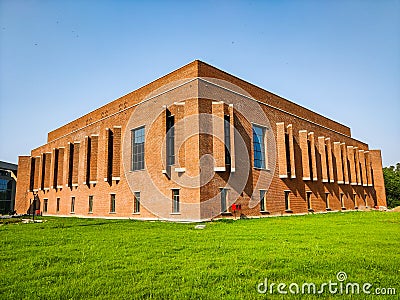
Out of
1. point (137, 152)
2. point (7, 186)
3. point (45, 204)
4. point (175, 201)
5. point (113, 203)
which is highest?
point (137, 152)

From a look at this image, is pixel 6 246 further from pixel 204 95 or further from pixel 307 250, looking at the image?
pixel 204 95

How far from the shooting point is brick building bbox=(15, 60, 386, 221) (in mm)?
20438

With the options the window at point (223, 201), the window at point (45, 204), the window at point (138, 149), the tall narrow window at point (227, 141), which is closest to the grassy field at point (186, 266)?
the window at point (223, 201)

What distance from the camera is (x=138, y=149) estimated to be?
24.8 meters

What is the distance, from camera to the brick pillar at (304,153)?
28.1 metres

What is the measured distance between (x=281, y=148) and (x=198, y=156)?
923 cm

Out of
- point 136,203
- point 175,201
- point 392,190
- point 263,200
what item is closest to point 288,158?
point 263,200

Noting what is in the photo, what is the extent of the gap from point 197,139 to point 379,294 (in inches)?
614

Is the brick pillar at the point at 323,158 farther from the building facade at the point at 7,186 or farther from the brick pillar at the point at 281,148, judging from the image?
the building facade at the point at 7,186

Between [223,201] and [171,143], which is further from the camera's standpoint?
[171,143]

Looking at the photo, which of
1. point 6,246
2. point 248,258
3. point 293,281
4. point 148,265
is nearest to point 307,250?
point 248,258

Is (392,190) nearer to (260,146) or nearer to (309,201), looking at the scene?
(309,201)

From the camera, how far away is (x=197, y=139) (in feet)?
65.6

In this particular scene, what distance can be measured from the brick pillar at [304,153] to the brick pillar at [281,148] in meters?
3.51
